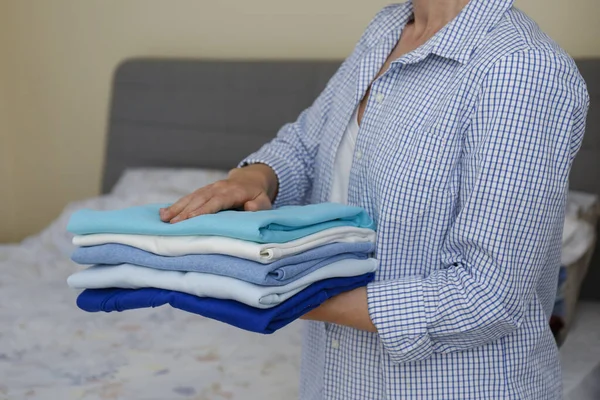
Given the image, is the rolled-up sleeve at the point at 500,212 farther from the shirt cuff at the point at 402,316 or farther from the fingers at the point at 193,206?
the fingers at the point at 193,206

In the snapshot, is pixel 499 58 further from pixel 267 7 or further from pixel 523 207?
pixel 267 7

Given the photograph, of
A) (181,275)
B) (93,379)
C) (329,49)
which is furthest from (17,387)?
(329,49)

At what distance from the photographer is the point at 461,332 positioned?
1.00 metres

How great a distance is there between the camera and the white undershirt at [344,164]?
1244 millimetres

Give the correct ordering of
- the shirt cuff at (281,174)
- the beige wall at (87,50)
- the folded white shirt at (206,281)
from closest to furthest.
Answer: the folded white shirt at (206,281)
the shirt cuff at (281,174)
the beige wall at (87,50)

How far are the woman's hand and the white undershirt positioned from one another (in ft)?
0.38

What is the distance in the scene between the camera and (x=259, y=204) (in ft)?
3.88

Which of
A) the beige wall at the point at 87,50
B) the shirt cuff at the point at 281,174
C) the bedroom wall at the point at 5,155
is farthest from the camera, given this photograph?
the bedroom wall at the point at 5,155

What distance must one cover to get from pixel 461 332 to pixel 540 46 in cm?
40

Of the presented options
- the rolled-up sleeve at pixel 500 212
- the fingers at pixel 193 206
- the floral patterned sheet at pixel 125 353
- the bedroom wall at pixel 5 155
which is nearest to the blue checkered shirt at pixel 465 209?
the rolled-up sleeve at pixel 500 212

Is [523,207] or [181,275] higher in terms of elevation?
[523,207]

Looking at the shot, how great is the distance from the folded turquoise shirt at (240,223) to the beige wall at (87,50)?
1.72 meters

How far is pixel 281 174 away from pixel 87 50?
2.34m

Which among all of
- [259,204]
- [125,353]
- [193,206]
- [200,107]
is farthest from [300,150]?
[200,107]
